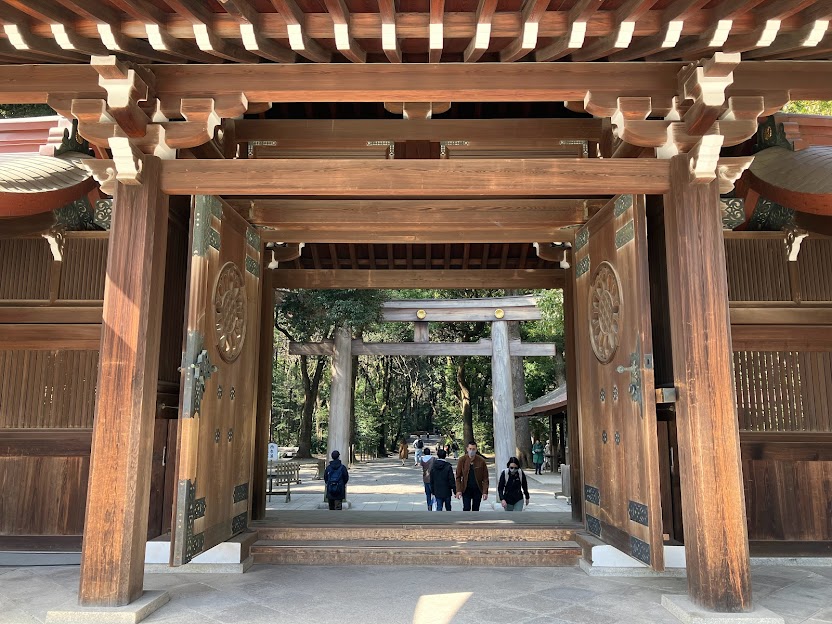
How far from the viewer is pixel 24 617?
136 inches

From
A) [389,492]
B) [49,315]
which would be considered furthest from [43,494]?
[389,492]

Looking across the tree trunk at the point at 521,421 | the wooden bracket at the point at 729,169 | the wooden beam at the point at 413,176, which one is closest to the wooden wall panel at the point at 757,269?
the wooden bracket at the point at 729,169

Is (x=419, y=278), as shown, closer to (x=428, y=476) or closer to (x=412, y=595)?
(x=428, y=476)

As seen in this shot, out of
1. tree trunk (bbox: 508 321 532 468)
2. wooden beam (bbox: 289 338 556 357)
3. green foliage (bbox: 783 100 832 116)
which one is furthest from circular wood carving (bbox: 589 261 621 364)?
tree trunk (bbox: 508 321 532 468)

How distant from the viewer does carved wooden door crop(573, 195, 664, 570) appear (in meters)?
3.99

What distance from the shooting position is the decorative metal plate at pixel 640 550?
390 centimetres

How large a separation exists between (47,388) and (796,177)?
6538mm

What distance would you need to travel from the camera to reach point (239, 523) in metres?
5.06

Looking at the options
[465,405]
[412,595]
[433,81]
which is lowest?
[412,595]

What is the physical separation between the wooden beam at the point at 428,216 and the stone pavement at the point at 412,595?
9.56 feet

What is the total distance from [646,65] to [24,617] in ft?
16.4

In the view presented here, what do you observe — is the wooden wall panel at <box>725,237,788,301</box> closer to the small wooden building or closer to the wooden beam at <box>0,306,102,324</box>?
the small wooden building

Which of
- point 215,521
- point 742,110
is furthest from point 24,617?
point 742,110

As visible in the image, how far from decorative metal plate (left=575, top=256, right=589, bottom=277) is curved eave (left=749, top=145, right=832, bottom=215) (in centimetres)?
143
